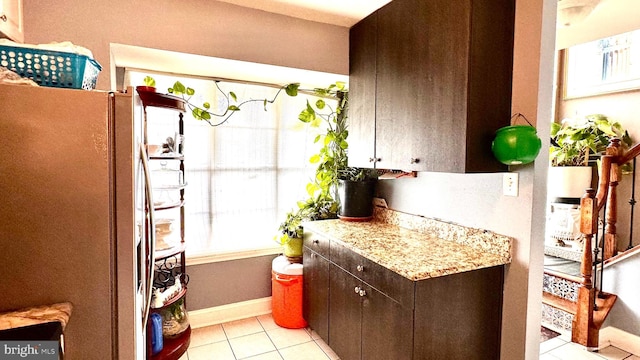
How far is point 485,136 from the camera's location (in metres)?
1.69

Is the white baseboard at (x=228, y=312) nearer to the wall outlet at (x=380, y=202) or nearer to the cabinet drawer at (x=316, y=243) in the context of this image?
the cabinet drawer at (x=316, y=243)

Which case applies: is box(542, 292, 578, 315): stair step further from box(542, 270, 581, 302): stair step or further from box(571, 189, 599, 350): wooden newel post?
box(571, 189, 599, 350): wooden newel post

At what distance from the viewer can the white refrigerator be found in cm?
97

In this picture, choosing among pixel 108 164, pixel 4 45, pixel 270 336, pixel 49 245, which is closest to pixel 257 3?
pixel 4 45

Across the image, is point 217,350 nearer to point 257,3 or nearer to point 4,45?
point 4,45

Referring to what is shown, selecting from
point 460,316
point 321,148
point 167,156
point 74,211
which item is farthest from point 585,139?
point 74,211

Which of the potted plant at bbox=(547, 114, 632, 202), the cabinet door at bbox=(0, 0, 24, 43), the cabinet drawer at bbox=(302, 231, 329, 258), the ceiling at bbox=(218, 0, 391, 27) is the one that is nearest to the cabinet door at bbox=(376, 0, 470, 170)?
the ceiling at bbox=(218, 0, 391, 27)

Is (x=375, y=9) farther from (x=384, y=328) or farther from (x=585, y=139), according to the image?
(x=585, y=139)

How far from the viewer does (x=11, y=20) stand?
1407 millimetres

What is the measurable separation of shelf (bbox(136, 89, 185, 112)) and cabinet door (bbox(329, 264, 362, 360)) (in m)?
1.45

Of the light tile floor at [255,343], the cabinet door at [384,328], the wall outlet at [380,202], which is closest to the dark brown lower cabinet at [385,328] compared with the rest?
the cabinet door at [384,328]

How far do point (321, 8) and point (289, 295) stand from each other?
2.21 metres

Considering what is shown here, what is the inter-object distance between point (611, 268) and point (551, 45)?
87.6 inches

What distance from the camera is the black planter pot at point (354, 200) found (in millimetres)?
2693
